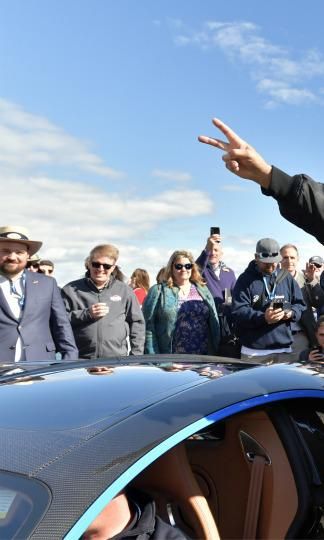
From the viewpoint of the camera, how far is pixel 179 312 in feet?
20.0

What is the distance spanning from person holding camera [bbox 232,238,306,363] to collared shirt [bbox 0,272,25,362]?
6.83 feet

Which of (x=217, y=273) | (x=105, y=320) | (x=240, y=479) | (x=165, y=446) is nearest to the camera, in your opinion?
(x=165, y=446)

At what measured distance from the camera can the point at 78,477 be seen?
1.40 metres

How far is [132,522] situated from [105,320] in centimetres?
382

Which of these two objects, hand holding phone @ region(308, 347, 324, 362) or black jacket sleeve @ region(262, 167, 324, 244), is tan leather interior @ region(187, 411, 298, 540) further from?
hand holding phone @ region(308, 347, 324, 362)

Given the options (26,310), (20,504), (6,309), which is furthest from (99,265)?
(20,504)

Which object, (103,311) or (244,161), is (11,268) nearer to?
(103,311)

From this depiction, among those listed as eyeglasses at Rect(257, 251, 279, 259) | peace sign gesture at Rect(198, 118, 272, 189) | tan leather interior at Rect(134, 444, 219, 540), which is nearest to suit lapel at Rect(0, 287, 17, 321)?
eyeglasses at Rect(257, 251, 279, 259)

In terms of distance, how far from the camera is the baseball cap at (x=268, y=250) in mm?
5887

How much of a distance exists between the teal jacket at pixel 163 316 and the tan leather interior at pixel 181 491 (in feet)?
13.3

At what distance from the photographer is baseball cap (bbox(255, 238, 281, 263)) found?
589cm

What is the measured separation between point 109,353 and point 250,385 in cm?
364

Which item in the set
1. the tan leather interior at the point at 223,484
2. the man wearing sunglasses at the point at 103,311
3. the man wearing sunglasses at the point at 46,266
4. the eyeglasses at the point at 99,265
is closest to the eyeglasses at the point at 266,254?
the man wearing sunglasses at the point at 103,311

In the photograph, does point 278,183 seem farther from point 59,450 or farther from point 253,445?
point 59,450
